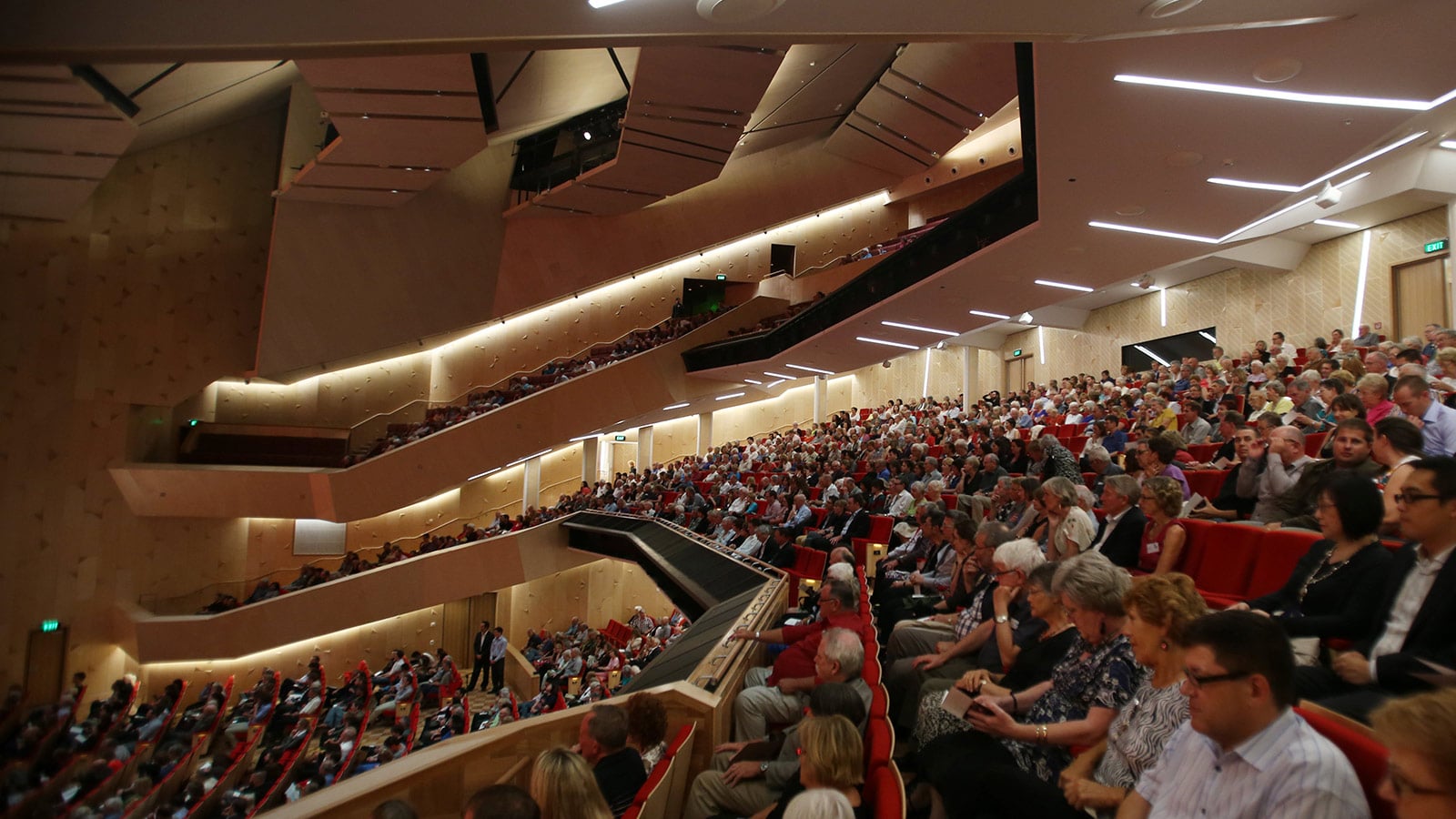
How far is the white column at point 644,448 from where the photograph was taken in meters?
20.3

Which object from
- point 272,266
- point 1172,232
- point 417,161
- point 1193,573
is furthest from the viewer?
point 272,266

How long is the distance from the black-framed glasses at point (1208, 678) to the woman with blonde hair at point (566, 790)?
4.40ft

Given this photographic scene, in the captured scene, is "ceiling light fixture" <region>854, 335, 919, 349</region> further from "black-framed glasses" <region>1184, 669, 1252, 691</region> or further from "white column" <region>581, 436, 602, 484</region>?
"black-framed glasses" <region>1184, 669, 1252, 691</region>

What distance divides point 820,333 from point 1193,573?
973 cm

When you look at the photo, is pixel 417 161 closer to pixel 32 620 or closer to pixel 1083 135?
pixel 32 620

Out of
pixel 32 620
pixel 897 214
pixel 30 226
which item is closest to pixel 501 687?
pixel 32 620

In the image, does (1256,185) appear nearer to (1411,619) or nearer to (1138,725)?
(1411,619)

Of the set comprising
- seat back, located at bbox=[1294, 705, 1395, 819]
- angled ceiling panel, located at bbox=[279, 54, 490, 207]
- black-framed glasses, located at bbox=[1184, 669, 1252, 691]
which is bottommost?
seat back, located at bbox=[1294, 705, 1395, 819]

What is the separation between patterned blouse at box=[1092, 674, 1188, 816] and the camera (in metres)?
1.71

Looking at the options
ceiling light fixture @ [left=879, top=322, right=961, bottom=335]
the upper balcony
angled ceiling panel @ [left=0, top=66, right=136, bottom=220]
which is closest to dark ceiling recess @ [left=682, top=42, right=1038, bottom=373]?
ceiling light fixture @ [left=879, top=322, right=961, bottom=335]

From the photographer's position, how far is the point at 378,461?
13.4m

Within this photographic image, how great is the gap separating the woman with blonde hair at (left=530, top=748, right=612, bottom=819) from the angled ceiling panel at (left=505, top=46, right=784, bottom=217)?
7.20 metres

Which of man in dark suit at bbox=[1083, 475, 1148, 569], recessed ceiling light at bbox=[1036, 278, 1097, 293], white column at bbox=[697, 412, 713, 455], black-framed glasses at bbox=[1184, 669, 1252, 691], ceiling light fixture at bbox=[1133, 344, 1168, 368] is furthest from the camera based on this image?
white column at bbox=[697, 412, 713, 455]

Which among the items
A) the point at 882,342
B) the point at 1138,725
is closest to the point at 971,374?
the point at 882,342
